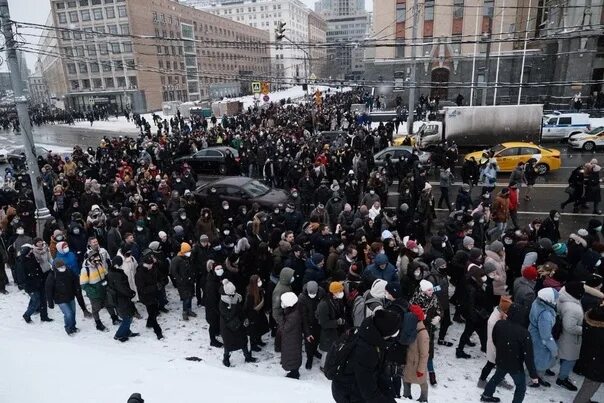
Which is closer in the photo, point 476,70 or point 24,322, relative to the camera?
point 24,322

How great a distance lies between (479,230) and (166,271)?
22.0 feet

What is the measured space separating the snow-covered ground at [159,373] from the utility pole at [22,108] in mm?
4773

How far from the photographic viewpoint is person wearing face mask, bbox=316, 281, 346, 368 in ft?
19.8

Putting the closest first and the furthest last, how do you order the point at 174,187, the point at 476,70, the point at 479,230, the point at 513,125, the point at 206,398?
1. the point at 206,398
2. the point at 479,230
3. the point at 174,187
4. the point at 513,125
5. the point at 476,70

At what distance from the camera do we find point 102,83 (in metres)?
72.2

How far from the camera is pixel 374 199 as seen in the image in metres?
11.2

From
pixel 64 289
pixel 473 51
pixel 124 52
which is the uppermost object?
pixel 124 52

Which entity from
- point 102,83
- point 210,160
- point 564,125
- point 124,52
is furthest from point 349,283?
point 102,83

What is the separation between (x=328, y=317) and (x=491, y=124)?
1786 centimetres

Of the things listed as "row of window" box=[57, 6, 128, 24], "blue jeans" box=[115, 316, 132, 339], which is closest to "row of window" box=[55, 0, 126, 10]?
"row of window" box=[57, 6, 128, 24]

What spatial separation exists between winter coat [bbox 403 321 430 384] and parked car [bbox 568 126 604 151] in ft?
67.4

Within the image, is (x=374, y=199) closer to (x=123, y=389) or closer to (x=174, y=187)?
(x=174, y=187)

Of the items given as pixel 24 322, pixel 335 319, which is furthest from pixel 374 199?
pixel 24 322

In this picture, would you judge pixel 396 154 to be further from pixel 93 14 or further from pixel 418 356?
pixel 93 14
